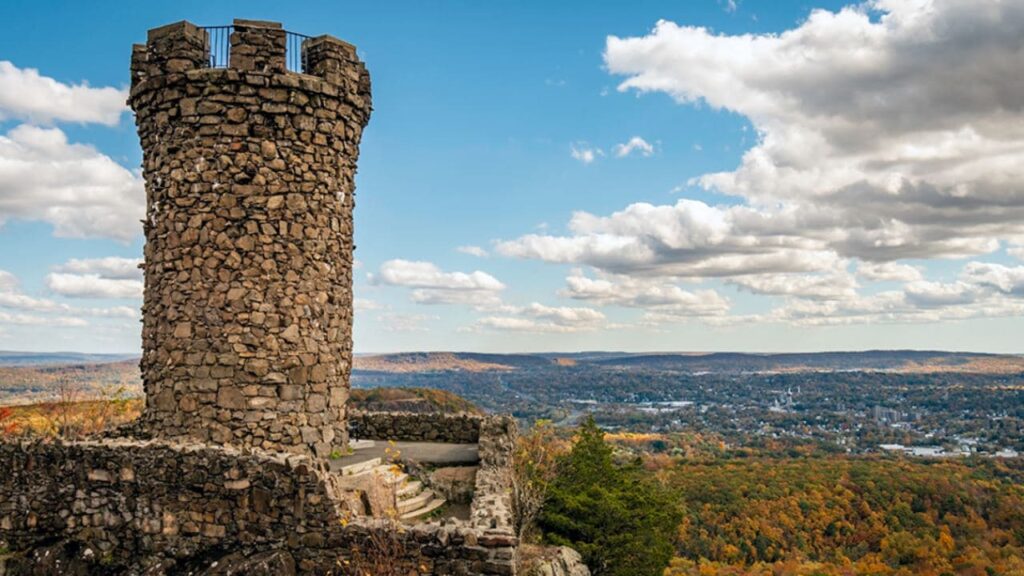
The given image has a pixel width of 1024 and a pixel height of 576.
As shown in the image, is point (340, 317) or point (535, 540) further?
point (535, 540)

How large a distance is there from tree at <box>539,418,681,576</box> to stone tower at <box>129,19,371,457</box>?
20.2 ft

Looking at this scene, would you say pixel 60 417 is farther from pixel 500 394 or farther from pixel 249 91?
pixel 500 394

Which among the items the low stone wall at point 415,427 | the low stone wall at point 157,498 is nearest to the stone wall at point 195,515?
the low stone wall at point 157,498

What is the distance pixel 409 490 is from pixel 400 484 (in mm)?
211

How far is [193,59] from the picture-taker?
9250 mm

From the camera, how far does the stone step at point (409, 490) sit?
359 inches

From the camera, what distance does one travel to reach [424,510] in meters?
9.16

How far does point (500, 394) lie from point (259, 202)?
148 meters

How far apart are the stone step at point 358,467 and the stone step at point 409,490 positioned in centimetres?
61

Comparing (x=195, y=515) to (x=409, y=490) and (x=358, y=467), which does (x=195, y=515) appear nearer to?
(x=358, y=467)

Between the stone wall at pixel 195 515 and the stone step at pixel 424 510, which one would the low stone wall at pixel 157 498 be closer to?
the stone wall at pixel 195 515

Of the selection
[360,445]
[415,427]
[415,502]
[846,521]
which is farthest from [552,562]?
[846,521]

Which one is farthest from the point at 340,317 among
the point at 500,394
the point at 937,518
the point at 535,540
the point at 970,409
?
the point at 970,409

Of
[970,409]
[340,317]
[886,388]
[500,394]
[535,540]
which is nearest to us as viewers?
[340,317]
